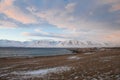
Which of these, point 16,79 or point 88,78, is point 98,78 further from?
point 16,79

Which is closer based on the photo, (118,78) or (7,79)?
(118,78)

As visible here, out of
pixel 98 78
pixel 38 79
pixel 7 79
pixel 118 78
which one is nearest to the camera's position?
pixel 118 78

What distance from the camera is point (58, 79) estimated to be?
1436 cm

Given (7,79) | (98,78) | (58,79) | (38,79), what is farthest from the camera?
(7,79)

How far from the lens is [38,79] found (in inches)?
605

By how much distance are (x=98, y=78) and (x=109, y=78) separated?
97 centimetres

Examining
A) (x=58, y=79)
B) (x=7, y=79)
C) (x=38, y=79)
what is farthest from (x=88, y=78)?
(x=7, y=79)

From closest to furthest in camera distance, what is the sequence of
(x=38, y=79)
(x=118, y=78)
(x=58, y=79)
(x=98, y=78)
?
(x=118, y=78)
(x=98, y=78)
(x=58, y=79)
(x=38, y=79)

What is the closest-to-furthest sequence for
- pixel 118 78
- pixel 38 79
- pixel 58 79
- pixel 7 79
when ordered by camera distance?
pixel 118 78 < pixel 58 79 < pixel 38 79 < pixel 7 79

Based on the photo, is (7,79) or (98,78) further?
(7,79)

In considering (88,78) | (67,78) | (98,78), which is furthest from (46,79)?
(98,78)

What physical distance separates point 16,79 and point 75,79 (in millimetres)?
6967

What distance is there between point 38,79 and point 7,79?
4.01 meters

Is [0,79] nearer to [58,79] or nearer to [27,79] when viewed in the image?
[27,79]
